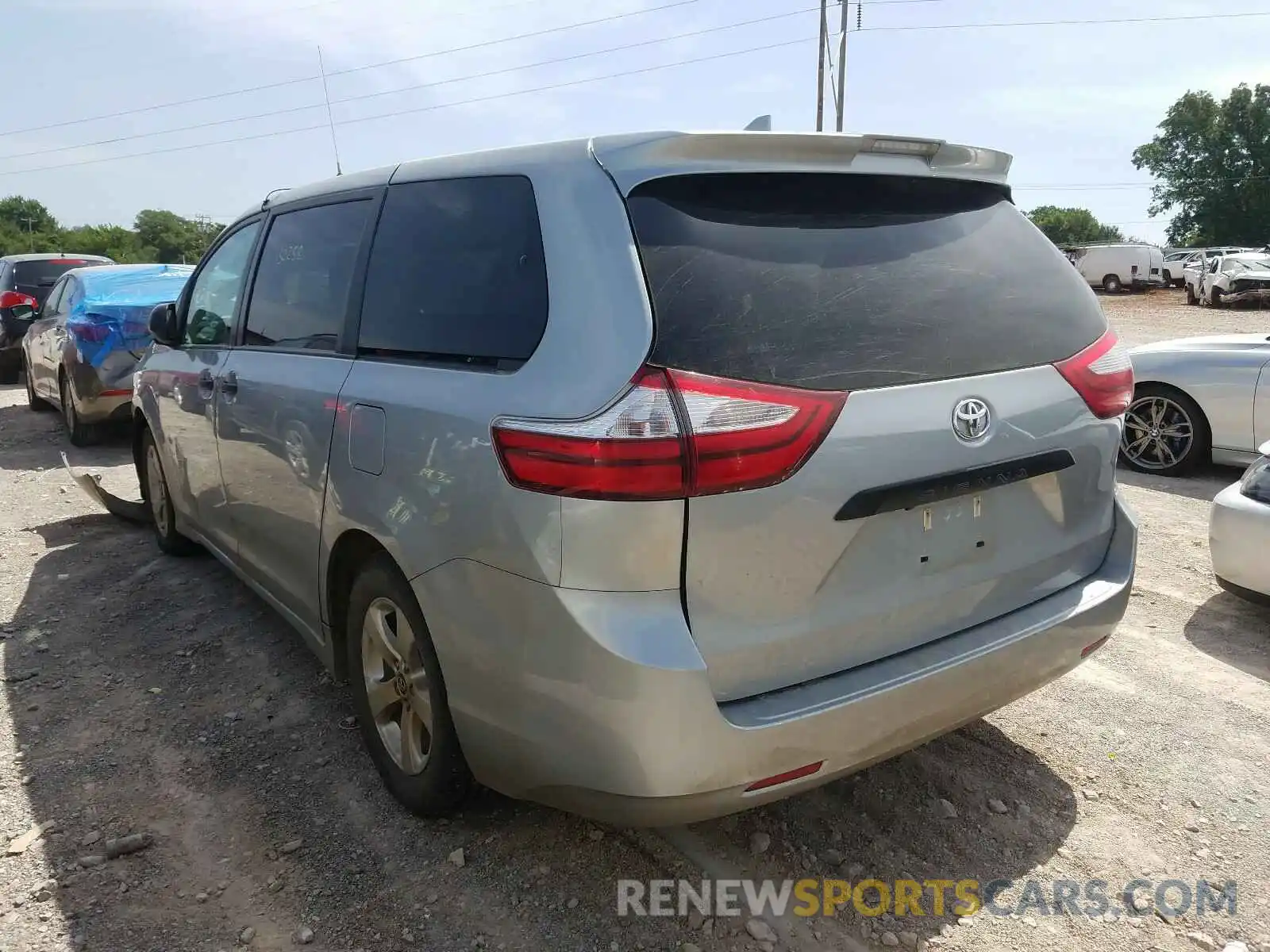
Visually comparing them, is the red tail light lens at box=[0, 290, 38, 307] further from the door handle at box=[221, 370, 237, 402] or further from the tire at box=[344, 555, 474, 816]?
the tire at box=[344, 555, 474, 816]

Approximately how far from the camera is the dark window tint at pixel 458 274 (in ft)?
7.54

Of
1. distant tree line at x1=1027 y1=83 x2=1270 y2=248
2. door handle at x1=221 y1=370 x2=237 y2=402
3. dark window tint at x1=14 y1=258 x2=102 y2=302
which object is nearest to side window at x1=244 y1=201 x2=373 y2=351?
door handle at x1=221 y1=370 x2=237 y2=402

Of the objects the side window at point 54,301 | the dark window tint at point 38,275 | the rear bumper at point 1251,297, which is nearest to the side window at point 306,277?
the side window at point 54,301

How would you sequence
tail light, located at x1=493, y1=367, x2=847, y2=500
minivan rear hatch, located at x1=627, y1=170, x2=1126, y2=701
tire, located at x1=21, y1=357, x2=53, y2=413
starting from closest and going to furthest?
tail light, located at x1=493, y1=367, x2=847, y2=500
minivan rear hatch, located at x1=627, y1=170, x2=1126, y2=701
tire, located at x1=21, y1=357, x2=53, y2=413

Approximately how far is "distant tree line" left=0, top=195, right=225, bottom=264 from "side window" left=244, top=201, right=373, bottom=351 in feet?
250

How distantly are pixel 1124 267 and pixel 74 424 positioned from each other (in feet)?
128

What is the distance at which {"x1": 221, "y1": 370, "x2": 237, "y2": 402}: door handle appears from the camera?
3.67 m

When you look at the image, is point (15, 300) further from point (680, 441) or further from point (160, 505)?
point (680, 441)

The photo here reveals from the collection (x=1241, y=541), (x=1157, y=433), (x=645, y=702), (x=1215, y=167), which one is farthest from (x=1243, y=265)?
(x=1215, y=167)

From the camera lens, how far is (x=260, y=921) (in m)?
2.43

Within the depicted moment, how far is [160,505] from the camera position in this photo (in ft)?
17.0

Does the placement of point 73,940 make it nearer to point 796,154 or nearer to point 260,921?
point 260,921

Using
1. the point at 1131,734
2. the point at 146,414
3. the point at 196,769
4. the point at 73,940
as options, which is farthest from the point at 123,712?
the point at 1131,734

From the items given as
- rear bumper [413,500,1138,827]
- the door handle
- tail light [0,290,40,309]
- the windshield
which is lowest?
the windshield
